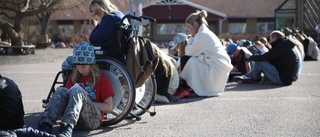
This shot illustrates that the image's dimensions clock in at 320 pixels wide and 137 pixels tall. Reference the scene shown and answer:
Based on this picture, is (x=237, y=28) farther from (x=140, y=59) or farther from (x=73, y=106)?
(x=73, y=106)

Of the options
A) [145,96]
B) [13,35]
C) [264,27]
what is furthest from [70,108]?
[264,27]

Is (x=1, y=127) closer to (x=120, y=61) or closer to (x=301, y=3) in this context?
(x=120, y=61)

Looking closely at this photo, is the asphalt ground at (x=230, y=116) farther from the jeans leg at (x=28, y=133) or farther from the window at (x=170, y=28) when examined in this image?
the window at (x=170, y=28)

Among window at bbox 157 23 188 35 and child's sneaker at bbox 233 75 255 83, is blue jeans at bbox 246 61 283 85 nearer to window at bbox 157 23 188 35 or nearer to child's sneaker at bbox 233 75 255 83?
child's sneaker at bbox 233 75 255 83

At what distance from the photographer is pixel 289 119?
658 cm

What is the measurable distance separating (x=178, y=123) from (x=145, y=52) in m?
0.95

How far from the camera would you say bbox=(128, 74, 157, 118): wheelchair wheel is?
6689 millimetres

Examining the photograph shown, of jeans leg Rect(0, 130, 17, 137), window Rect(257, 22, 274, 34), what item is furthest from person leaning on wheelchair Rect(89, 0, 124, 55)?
window Rect(257, 22, 274, 34)

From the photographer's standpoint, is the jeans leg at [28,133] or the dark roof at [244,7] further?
the dark roof at [244,7]

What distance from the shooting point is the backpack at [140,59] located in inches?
245

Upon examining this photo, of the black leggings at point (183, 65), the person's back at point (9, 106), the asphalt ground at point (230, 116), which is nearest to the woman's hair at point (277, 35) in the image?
the asphalt ground at point (230, 116)

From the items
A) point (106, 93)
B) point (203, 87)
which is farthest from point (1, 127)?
point (203, 87)

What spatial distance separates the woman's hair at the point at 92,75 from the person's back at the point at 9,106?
102 cm

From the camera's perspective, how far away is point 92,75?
5723 millimetres
